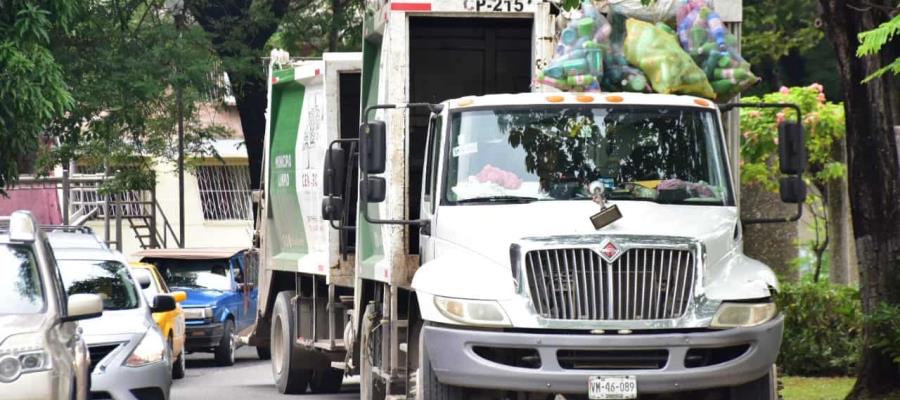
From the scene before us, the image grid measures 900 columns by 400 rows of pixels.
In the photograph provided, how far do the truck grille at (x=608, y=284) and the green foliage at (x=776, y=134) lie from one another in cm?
1115

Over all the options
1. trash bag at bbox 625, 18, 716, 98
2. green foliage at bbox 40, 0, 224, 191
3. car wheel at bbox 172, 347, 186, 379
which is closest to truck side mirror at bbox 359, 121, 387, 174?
trash bag at bbox 625, 18, 716, 98

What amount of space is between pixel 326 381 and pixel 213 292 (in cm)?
660

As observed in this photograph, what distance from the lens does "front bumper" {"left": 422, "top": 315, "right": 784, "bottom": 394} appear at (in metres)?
10.7

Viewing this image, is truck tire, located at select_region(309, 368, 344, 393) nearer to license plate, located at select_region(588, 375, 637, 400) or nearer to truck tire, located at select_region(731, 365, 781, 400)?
Result: truck tire, located at select_region(731, 365, 781, 400)

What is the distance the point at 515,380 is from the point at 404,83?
347cm

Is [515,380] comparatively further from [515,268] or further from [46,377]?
[46,377]

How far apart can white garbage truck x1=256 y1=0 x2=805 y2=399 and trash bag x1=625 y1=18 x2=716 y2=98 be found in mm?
258

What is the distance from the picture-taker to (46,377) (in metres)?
9.66

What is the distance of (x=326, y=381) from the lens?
1941 centimetres

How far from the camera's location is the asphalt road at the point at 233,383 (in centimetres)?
1900

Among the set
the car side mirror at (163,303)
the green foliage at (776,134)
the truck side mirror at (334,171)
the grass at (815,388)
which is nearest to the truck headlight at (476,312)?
the truck side mirror at (334,171)

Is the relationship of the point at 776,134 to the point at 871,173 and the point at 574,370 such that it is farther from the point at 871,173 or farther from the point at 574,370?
the point at 574,370

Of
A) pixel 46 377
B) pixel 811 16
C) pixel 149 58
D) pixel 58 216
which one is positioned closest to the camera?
pixel 46 377

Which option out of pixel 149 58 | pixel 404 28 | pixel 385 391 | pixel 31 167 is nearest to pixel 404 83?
pixel 404 28
